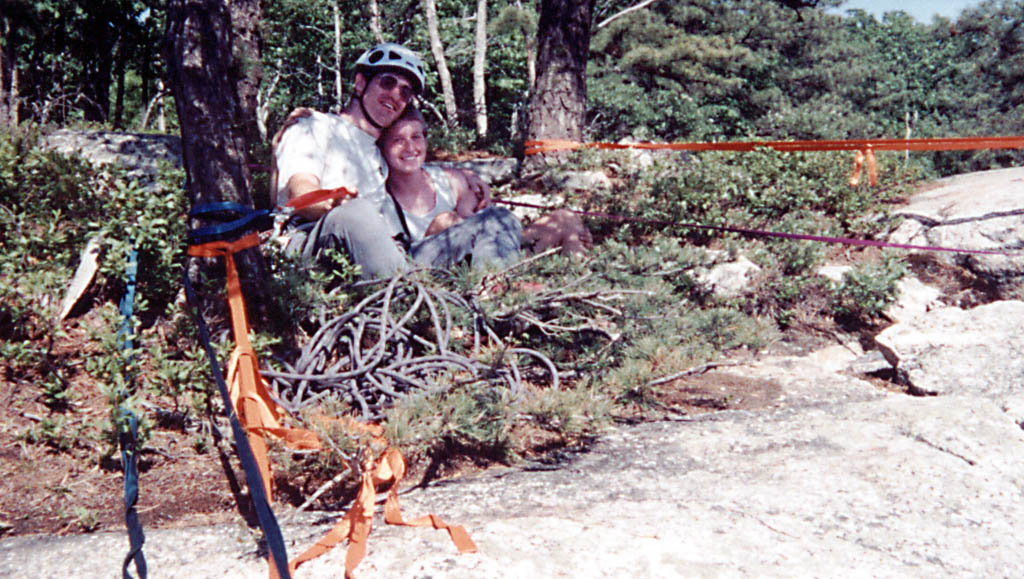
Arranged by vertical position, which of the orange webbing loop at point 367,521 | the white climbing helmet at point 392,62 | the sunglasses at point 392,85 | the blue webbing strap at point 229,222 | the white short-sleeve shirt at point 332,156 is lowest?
the orange webbing loop at point 367,521

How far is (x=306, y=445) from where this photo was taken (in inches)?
89.9

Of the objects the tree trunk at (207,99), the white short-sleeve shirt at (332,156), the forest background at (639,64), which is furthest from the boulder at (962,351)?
the forest background at (639,64)

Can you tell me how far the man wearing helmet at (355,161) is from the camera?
11.1ft

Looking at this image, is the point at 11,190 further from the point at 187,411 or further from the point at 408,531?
the point at 408,531

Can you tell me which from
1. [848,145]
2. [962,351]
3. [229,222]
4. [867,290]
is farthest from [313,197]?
[848,145]

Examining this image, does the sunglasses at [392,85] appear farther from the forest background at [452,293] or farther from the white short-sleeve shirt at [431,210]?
the forest background at [452,293]

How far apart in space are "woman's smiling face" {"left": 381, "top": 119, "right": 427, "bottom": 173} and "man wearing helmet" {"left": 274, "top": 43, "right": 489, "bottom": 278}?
0.17 feet

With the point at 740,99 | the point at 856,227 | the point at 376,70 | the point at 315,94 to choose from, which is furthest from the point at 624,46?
the point at 376,70

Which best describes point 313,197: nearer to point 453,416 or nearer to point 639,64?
point 453,416

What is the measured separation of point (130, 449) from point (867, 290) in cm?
443

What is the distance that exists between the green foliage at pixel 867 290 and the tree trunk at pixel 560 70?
281 centimetres

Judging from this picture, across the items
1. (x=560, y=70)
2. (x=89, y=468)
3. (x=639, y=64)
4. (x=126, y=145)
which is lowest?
(x=89, y=468)

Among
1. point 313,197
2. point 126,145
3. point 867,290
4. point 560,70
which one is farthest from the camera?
point 560,70

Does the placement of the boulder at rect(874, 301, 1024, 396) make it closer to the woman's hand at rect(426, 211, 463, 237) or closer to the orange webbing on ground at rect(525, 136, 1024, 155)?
the orange webbing on ground at rect(525, 136, 1024, 155)
